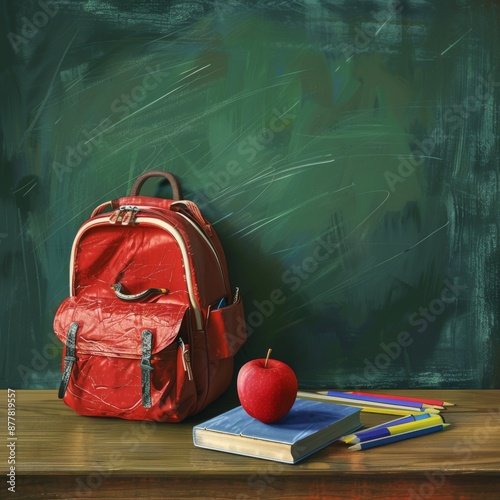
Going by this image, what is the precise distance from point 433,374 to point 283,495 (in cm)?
53

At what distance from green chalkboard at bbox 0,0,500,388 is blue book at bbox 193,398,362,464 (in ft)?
0.96

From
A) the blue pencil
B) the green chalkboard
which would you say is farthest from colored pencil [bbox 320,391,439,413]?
the green chalkboard

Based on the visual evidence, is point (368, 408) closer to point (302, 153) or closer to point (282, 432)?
point (282, 432)

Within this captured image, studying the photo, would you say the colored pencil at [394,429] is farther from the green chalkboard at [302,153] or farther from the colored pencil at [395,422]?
the green chalkboard at [302,153]

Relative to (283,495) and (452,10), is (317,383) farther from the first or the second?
(452,10)

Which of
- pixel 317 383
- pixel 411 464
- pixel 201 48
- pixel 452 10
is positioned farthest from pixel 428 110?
pixel 411 464

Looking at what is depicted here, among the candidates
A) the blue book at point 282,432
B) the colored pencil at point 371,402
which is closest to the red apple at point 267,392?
the blue book at point 282,432

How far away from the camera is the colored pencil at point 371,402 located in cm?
132

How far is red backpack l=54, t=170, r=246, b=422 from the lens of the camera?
1258 mm

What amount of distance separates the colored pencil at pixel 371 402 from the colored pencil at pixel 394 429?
71mm

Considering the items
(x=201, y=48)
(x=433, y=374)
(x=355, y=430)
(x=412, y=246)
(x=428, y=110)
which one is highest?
(x=201, y=48)

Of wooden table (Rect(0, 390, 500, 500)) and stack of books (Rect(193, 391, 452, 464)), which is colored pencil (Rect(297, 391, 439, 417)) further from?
wooden table (Rect(0, 390, 500, 500))

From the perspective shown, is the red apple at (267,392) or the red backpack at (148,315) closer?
the red apple at (267,392)

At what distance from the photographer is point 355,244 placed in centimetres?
149
